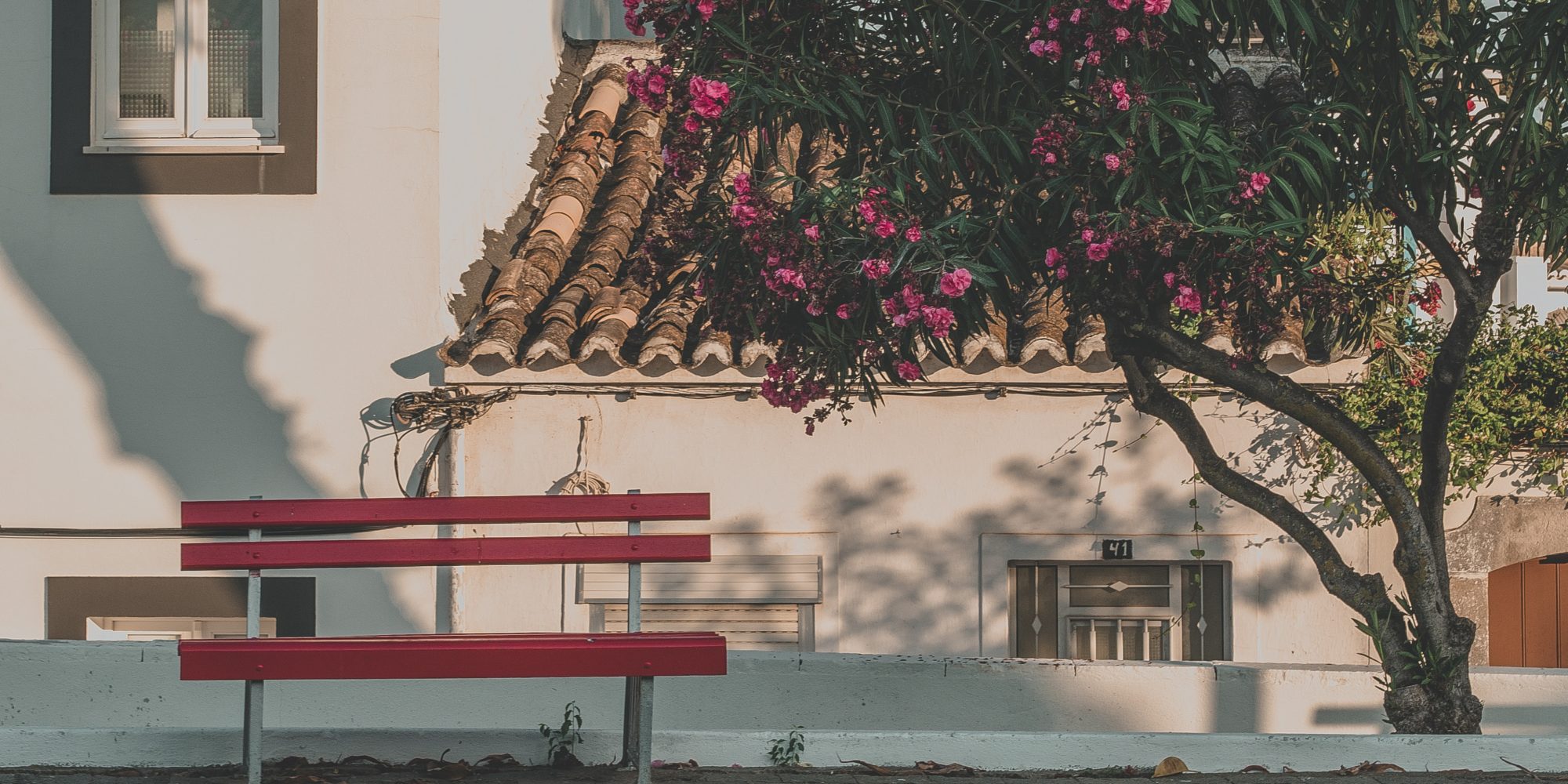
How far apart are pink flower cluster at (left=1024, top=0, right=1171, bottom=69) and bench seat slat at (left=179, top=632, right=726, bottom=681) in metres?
1.98

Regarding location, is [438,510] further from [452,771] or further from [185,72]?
[185,72]

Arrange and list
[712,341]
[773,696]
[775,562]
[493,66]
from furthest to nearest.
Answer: [493,66] → [775,562] → [712,341] → [773,696]

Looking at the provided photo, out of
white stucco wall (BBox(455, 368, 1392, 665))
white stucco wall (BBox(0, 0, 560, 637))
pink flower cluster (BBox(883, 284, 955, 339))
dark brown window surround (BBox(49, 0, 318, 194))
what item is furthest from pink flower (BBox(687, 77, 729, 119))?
dark brown window surround (BBox(49, 0, 318, 194))

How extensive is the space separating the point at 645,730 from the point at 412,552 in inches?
38.5

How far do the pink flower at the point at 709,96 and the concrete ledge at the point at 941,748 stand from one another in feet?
6.42

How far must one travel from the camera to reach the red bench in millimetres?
4488

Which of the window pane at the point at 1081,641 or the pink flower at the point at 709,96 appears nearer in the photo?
the pink flower at the point at 709,96

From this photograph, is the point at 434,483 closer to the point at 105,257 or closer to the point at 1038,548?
the point at 105,257

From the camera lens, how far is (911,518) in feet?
27.9

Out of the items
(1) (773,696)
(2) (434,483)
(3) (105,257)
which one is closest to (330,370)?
(2) (434,483)

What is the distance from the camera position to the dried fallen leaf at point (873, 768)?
17.4ft

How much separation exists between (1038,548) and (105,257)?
4870mm

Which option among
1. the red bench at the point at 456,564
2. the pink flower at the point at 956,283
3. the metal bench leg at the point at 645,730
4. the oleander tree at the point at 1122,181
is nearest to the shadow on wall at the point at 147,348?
the red bench at the point at 456,564

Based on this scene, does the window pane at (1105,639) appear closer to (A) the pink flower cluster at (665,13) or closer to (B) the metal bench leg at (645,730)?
(B) the metal bench leg at (645,730)
